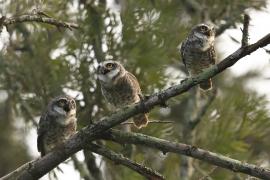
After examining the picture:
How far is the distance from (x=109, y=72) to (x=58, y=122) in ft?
1.58

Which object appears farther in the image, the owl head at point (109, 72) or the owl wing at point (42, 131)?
the owl head at point (109, 72)

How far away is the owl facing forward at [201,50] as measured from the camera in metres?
4.54

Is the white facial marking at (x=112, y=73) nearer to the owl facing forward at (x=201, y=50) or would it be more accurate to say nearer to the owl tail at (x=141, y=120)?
the owl tail at (x=141, y=120)

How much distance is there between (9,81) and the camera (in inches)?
206

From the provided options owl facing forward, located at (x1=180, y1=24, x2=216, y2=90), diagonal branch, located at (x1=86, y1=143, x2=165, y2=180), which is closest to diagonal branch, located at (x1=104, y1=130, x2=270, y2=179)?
diagonal branch, located at (x1=86, y1=143, x2=165, y2=180)

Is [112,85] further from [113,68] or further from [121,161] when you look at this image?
[121,161]

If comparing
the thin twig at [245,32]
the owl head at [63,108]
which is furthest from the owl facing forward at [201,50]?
the thin twig at [245,32]

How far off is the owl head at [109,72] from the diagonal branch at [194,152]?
3.32 feet

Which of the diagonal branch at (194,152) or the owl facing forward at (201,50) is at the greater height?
the owl facing forward at (201,50)

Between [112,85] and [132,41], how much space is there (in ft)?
2.79

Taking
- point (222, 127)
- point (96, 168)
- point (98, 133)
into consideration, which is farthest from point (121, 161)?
point (222, 127)

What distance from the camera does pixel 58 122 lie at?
13.9 feet

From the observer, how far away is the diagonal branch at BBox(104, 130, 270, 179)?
3229mm

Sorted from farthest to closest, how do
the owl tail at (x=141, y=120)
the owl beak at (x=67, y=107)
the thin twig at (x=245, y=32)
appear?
the owl tail at (x=141, y=120) < the owl beak at (x=67, y=107) < the thin twig at (x=245, y=32)
